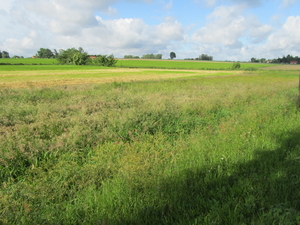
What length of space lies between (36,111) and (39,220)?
19.3 ft

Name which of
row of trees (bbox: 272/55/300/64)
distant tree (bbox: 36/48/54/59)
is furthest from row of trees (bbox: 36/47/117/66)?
row of trees (bbox: 272/55/300/64)

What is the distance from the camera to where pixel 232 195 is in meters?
2.89

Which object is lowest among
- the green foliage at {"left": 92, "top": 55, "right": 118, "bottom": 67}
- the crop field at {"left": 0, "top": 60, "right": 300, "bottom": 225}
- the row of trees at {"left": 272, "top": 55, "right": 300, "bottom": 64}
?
the crop field at {"left": 0, "top": 60, "right": 300, "bottom": 225}

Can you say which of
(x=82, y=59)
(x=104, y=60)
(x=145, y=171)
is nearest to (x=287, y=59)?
(x=104, y=60)

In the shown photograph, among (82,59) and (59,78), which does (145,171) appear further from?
(82,59)

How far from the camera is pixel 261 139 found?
529cm

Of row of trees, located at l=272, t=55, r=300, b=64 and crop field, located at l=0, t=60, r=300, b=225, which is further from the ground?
row of trees, located at l=272, t=55, r=300, b=64

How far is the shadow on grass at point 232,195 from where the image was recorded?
2.50m

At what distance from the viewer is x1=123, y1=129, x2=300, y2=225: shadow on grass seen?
2498 millimetres

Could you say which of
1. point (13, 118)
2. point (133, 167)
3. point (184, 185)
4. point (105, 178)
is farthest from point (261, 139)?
point (13, 118)

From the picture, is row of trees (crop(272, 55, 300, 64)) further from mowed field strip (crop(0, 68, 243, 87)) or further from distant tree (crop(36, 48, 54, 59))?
distant tree (crop(36, 48, 54, 59))

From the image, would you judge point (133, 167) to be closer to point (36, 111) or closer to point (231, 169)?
point (231, 169)

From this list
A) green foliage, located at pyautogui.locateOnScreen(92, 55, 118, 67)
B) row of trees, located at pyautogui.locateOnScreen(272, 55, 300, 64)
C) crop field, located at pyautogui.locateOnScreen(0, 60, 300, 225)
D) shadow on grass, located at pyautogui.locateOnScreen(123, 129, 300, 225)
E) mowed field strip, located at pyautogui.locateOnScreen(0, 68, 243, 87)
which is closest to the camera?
shadow on grass, located at pyautogui.locateOnScreen(123, 129, 300, 225)

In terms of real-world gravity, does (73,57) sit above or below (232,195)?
above
